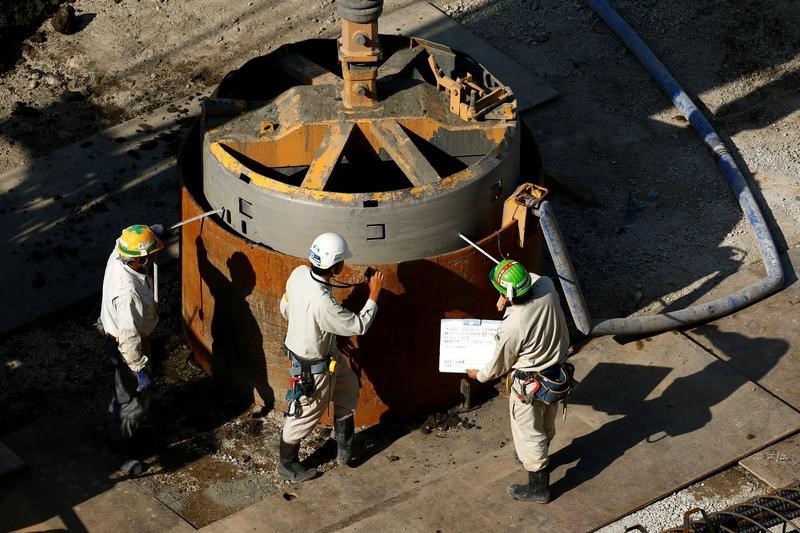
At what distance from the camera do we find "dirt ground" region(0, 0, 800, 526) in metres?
9.00

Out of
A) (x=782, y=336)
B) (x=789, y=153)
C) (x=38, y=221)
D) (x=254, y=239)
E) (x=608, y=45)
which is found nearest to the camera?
(x=254, y=239)

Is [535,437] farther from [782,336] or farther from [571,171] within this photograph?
[571,171]

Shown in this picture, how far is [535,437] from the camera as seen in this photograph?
811 centimetres

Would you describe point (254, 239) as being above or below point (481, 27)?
above

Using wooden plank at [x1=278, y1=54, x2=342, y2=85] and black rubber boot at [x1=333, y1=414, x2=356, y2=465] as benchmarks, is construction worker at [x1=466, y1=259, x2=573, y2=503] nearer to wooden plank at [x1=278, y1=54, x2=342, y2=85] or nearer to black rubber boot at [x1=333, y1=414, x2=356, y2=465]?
black rubber boot at [x1=333, y1=414, x2=356, y2=465]

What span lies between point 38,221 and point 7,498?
2.84 m

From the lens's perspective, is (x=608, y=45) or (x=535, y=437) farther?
(x=608, y=45)

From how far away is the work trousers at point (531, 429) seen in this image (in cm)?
805

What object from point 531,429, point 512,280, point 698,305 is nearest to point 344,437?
point 531,429

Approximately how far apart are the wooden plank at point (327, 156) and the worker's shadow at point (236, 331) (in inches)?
24.6

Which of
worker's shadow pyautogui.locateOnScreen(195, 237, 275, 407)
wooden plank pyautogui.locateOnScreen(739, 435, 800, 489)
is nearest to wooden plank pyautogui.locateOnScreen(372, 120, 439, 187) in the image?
worker's shadow pyautogui.locateOnScreen(195, 237, 275, 407)

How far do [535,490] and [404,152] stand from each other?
2207mm

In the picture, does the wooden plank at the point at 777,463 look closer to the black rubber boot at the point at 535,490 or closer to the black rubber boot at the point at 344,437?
the black rubber boot at the point at 535,490

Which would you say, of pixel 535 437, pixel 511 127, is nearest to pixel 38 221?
pixel 511 127
